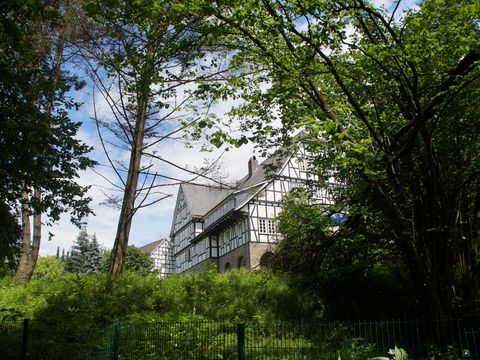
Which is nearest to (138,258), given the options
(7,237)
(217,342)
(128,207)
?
(128,207)

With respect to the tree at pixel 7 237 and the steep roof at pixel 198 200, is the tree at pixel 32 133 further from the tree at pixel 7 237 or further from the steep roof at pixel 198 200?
the steep roof at pixel 198 200

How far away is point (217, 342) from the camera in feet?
33.4

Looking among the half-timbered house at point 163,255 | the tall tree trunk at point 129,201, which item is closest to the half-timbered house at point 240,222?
→ the tall tree trunk at point 129,201

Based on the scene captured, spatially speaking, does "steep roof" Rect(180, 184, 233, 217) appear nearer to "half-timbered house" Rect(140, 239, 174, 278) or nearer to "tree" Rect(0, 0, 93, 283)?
"half-timbered house" Rect(140, 239, 174, 278)

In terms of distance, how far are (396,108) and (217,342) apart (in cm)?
741

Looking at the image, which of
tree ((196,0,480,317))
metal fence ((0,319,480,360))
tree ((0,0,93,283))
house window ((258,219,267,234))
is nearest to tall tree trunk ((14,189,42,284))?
metal fence ((0,319,480,360))

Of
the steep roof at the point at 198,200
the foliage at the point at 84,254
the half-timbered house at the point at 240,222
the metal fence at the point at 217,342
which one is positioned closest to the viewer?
the metal fence at the point at 217,342

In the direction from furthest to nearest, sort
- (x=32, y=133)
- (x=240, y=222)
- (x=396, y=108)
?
(x=240, y=222)
(x=396, y=108)
(x=32, y=133)

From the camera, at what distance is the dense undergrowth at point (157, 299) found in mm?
13367

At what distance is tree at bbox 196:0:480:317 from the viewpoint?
27.9ft

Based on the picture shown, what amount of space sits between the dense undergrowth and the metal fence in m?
1.56

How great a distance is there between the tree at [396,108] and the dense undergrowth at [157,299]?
4697 mm

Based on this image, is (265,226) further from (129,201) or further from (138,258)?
(138,258)

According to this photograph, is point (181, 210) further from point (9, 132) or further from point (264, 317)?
point (9, 132)
